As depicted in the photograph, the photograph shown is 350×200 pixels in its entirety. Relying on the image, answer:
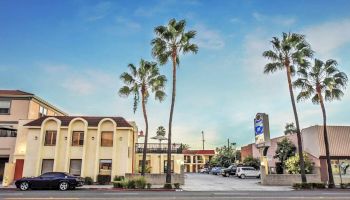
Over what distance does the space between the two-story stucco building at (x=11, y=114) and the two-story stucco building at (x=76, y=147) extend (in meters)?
2.09

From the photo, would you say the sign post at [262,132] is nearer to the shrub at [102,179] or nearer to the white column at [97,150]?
the shrub at [102,179]

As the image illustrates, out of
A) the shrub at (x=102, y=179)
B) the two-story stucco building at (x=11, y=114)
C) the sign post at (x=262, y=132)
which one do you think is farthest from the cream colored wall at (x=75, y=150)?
the sign post at (x=262, y=132)

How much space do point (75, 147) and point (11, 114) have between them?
996cm

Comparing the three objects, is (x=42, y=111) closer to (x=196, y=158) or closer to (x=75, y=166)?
(x=75, y=166)

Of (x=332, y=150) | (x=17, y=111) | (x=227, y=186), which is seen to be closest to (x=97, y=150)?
(x=17, y=111)

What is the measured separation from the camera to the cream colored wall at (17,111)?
1394 inches

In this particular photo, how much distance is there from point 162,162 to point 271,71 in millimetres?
20643

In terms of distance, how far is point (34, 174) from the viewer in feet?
102

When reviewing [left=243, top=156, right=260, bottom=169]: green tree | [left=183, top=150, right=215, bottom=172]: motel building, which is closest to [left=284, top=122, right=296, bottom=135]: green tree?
[left=183, top=150, right=215, bottom=172]: motel building

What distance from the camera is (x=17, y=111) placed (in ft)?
117

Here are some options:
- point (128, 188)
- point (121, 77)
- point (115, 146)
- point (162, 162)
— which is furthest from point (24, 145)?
point (162, 162)

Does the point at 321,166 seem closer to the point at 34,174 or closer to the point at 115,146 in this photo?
the point at 115,146

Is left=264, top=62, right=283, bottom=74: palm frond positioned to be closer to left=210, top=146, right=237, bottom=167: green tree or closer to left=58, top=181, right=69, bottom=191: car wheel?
left=58, top=181, right=69, bottom=191: car wheel

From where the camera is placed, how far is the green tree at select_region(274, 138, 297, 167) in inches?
1491
